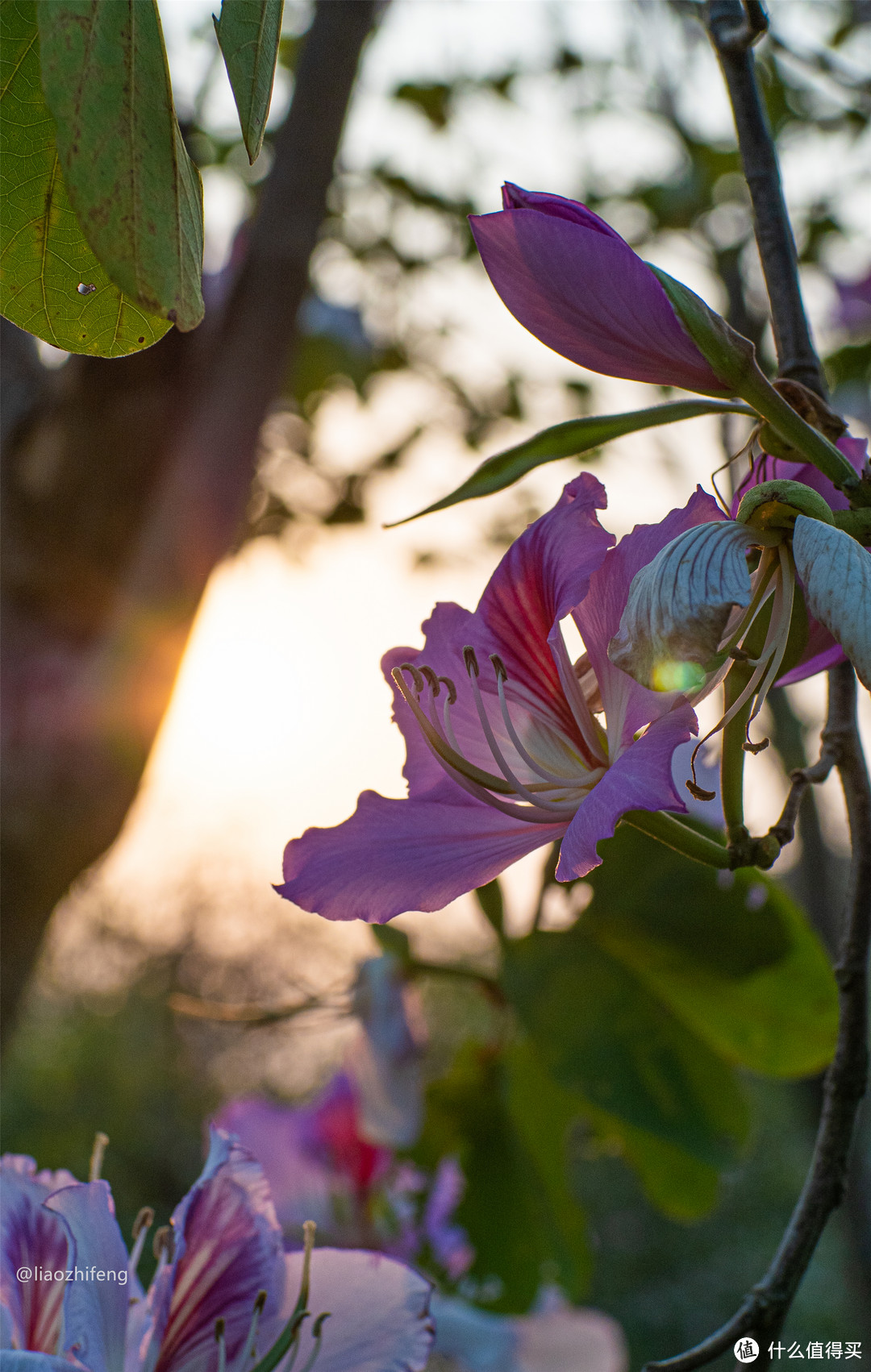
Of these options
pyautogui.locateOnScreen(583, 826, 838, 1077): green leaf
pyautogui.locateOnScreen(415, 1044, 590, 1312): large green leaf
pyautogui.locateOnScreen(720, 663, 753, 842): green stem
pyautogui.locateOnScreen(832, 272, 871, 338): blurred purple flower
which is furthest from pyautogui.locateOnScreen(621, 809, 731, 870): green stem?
pyautogui.locateOnScreen(832, 272, 871, 338): blurred purple flower

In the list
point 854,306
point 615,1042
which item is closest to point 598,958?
point 615,1042

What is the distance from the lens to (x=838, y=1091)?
0.29 metres

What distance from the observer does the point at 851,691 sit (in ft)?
1.00

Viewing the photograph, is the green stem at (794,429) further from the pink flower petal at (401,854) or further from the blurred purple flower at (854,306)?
the blurred purple flower at (854,306)

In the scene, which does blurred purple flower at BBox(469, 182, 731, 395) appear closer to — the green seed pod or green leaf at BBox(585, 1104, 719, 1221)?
the green seed pod

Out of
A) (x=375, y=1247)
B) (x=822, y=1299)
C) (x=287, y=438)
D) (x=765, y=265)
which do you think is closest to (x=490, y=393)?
(x=287, y=438)

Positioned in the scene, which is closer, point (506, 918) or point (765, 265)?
point (765, 265)

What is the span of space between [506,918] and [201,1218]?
48 centimetres

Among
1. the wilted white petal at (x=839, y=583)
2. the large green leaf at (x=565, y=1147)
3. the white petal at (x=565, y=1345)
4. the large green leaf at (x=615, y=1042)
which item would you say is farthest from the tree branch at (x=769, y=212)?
the white petal at (x=565, y=1345)

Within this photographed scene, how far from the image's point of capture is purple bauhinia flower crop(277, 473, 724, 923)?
252 millimetres

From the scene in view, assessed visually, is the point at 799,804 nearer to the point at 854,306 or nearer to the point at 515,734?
the point at 515,734

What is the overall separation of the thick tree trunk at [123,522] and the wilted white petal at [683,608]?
775 mm

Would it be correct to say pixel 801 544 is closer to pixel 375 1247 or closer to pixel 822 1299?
pixel 375 1247

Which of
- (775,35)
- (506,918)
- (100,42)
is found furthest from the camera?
(506,918)
